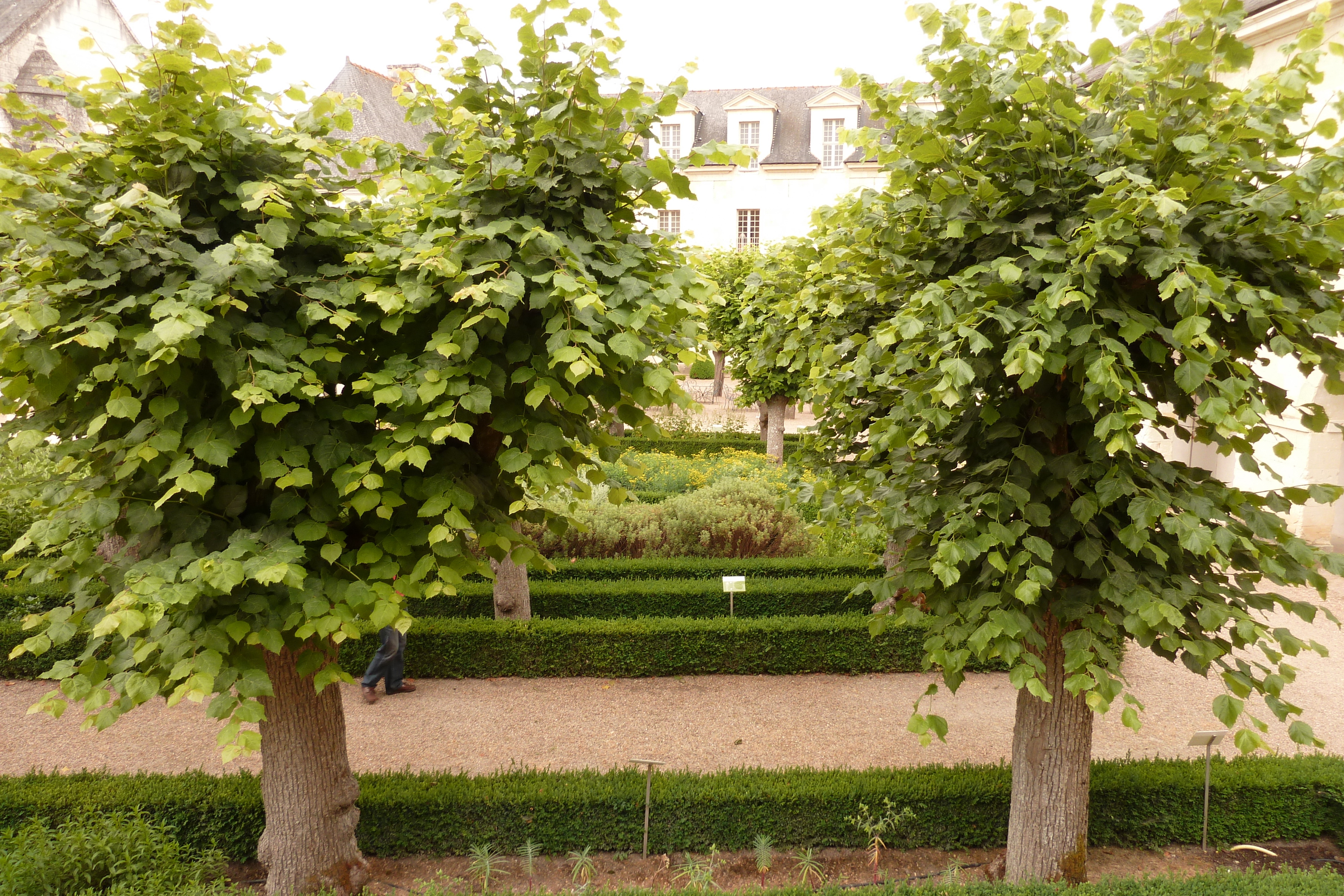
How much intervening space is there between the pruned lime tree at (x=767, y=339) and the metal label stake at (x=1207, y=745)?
12.3 ft

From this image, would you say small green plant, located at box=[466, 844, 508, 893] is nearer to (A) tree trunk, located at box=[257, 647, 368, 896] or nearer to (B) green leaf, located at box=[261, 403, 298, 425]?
(A) tree trunk, located at box=[257, 647, 368, 896]

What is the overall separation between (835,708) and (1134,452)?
4570 mm

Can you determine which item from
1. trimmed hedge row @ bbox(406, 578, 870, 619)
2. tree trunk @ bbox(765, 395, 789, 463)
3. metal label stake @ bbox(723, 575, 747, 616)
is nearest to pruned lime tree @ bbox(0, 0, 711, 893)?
metal label stake @ bbox(723, 575, 747, 616)

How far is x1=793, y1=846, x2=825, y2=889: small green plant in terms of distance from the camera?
17.2 ft

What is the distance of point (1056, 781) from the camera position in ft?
16.0

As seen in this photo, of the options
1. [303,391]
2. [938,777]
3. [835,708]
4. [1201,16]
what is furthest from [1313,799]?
[303,391]

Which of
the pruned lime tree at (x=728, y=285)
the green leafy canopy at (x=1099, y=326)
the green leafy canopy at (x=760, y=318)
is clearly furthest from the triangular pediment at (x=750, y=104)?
the green leafy canopy at (x=1099, y=326)

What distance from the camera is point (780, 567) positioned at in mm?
10242

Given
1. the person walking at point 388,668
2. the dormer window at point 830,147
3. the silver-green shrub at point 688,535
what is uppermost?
the dormer window at point 830,147

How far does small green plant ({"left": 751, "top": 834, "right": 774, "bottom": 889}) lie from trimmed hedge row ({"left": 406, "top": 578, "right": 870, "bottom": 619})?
3.91 metres

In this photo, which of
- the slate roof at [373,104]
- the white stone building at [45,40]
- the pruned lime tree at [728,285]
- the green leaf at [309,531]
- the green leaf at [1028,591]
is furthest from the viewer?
the slate roof at [373,104]

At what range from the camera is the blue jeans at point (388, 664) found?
25.4ft

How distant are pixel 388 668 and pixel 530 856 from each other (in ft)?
10.7

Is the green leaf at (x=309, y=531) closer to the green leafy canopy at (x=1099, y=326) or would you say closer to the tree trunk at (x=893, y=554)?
the green leafy canopy at (x=1099, y=326)
